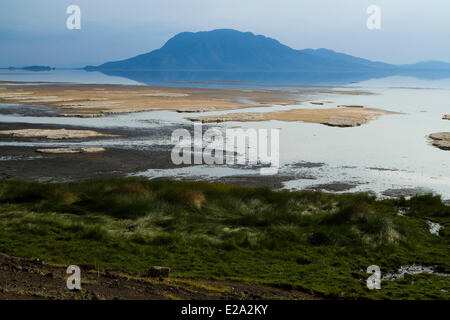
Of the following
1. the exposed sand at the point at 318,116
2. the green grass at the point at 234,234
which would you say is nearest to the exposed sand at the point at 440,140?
the exposed sand at the point at 318,116

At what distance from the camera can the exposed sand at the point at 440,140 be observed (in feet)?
115

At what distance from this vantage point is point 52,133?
3756cm

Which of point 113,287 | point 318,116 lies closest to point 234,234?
point 113,287

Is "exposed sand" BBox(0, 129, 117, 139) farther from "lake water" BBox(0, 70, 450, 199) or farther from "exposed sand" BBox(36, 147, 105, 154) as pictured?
"exposed sand" BBox(36, 147, 105, 154)

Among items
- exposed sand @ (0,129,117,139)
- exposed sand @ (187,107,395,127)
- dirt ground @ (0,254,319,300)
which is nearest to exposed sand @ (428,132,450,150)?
exposed sand @ (187,107,395,127)

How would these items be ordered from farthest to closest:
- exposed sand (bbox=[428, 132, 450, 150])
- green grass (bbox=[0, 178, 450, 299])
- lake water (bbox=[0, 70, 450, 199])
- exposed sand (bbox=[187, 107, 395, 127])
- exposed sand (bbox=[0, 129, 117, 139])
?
exposed sand (bbox=[187, 107, 395, 127]) → exposed sand (bbox=[0, 129, 117, 139]) → exposed sand (bbox=[428, 132, 450, 150]) → lake water (bbox=[0, 70, 450, 199]) → green grass (bbox=[0, 178, 450, 299])

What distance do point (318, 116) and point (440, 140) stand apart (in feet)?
55.4

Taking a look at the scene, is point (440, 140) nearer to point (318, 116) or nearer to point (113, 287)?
point (318, 116)

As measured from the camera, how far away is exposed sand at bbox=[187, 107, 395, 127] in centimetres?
4822

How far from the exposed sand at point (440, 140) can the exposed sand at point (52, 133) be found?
26195 millimetres

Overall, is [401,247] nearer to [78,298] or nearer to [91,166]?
[78,298]

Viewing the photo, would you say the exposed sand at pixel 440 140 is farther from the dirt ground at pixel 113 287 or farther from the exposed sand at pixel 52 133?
the dirt ground at pixel 113 287

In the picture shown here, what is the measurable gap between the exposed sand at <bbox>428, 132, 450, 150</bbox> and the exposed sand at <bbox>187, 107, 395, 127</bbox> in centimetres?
901

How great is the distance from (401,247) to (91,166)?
730 inches
